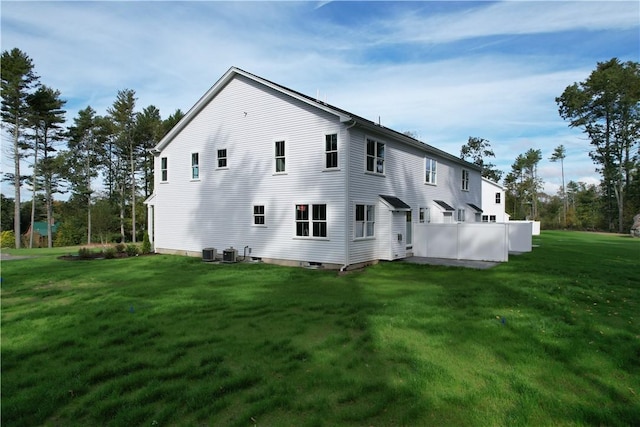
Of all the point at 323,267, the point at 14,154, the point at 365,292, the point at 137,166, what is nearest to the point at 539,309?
the point at 365,292

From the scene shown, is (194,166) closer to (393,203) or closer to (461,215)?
(393,203)

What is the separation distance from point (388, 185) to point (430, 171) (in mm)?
5686

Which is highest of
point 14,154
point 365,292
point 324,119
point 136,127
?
point 136,127

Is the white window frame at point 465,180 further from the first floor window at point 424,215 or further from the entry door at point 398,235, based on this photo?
the entry door at point 398,235

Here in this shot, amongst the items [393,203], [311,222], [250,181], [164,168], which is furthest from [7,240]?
[393,203]

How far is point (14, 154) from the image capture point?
113 ft

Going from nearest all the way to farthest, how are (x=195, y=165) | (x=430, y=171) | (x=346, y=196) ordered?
(x=346, y=196), (x=195, y=165), (x=430, y=171)

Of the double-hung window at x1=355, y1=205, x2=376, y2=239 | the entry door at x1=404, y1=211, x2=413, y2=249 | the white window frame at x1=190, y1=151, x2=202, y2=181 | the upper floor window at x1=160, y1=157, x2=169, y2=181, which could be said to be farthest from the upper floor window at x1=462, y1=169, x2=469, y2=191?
the upper floor window at x1=160, y1=157, x2=169, y2=181

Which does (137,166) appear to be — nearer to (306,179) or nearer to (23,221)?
(23,221)

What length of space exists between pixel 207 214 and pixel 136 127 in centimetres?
3047

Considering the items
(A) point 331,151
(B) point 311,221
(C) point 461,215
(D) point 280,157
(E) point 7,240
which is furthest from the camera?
(E) point 7,240

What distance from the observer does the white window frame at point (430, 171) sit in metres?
21.0

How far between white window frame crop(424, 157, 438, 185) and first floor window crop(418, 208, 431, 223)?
1.69 meters

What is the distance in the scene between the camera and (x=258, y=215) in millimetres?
16953
